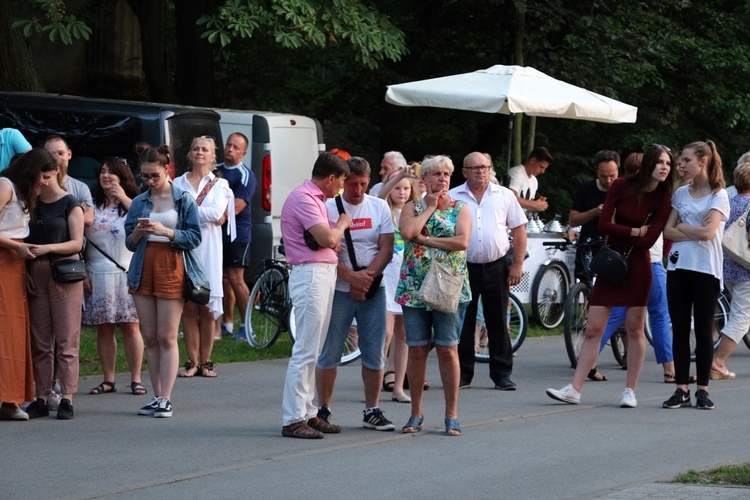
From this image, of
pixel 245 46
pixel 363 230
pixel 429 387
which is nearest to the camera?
pixel 363 230

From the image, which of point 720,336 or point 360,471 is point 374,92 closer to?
point 720,336

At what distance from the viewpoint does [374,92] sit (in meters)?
23.8

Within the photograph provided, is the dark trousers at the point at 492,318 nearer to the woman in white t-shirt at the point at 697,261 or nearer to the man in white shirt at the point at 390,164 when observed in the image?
the man in white shirt at the point at 390,164

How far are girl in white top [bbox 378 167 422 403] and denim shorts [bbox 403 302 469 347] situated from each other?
1530 mm

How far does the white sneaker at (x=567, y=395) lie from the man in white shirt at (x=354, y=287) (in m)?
1.73

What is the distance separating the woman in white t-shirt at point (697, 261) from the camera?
10047mm

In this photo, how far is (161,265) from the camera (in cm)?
955

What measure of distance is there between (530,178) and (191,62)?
8.07m

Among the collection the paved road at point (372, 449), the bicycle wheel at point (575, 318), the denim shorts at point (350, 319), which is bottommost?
the paved road at point (372, 449)

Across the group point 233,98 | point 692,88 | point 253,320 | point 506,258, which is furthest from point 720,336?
point 233,98

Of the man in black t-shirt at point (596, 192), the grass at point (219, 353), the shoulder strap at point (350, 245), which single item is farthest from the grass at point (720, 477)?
the grass at point (219, 353)

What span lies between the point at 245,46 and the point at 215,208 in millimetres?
10632

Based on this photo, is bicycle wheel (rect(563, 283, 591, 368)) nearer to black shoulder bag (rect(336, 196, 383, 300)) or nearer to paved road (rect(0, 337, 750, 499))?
paved road (rect(0, 337, 750, 499))

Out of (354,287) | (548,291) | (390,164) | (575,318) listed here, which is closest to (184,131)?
(390,164)
